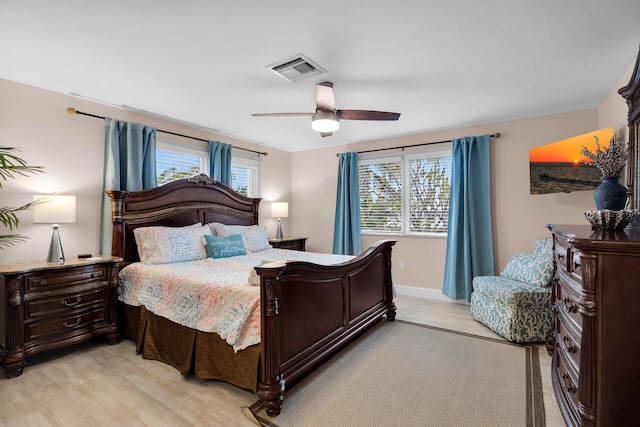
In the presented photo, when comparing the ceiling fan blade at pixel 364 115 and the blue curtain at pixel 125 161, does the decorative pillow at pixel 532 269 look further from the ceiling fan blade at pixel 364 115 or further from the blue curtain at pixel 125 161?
the blue curtain at pixel 125 161

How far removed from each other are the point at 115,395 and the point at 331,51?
295 centimetres

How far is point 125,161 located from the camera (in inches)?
139

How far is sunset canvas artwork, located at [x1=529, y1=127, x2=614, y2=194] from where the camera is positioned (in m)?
3.07

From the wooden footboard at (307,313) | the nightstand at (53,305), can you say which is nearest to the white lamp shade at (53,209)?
the nightstand at (53,305)

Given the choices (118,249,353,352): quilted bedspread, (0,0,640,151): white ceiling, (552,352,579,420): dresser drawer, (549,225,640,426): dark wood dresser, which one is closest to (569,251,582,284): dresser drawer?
(549,225,640,426): dark wood dresser

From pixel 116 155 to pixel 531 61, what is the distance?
4.16 metres

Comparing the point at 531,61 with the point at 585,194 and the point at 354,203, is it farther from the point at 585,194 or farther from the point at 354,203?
the point at 354,203

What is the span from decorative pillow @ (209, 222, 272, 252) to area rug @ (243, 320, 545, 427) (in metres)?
1.96

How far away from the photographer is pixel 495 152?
4168 mm

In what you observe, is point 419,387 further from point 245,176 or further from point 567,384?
point 245,176

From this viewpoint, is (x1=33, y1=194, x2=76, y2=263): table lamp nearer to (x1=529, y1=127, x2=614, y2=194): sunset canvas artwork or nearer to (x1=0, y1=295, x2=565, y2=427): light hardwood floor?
(x1=0, y1=295, x2=565, y2=427): light hardwood floor

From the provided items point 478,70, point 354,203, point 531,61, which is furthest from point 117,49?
point 354,203

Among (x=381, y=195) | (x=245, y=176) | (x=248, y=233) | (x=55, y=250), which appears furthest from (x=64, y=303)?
(x=381, y=195)

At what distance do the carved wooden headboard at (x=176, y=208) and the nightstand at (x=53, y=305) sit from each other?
42cm
